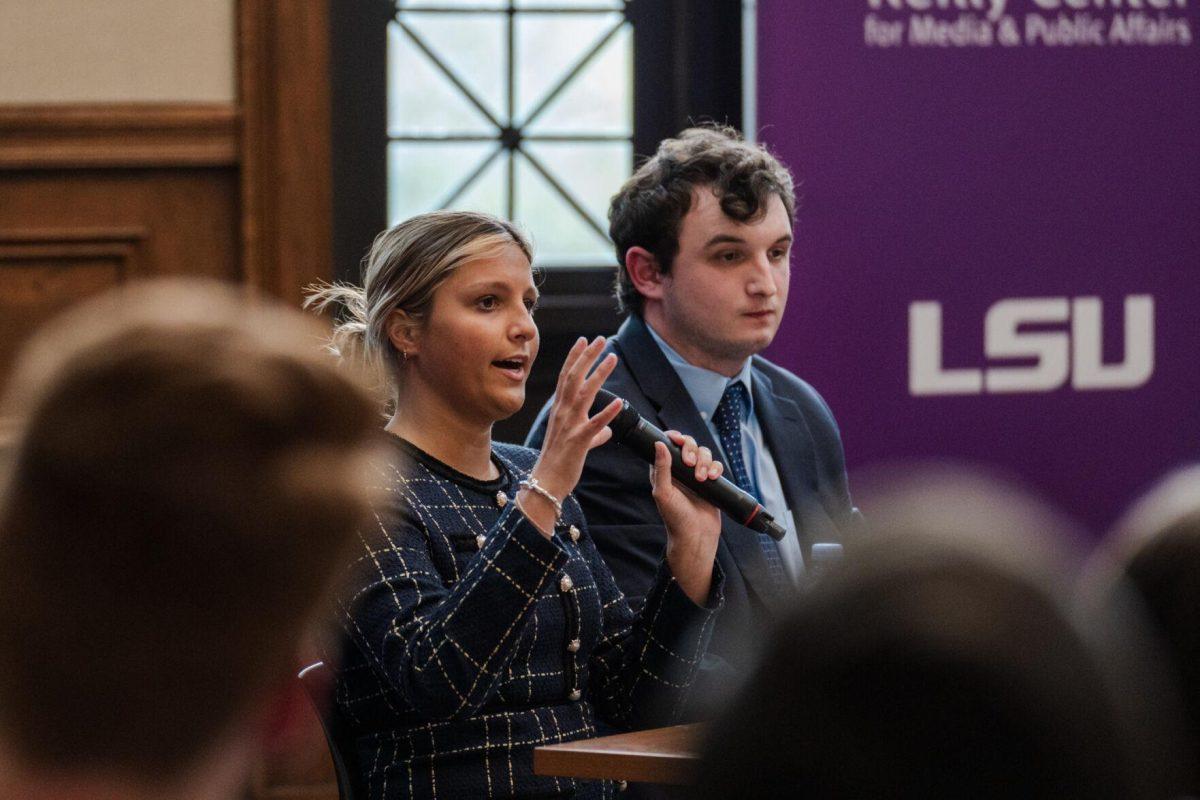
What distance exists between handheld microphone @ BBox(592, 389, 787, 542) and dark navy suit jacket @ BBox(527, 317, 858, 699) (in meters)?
0.23

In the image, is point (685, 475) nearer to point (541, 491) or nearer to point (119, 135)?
point (541, 491)

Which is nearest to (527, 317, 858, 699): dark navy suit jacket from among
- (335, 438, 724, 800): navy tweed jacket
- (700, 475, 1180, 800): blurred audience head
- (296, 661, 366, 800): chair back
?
(335, 438, 724, 800): navy tweed jacket

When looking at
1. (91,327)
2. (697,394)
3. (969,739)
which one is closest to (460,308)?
(697,394)

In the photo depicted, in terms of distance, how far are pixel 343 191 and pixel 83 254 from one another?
0.62 meters

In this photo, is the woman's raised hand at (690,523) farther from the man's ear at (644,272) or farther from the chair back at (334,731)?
the man's ear at (644,272)

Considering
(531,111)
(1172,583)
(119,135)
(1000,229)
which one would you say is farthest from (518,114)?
(1172,583)

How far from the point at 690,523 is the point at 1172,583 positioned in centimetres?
159

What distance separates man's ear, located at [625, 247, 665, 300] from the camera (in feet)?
9.25

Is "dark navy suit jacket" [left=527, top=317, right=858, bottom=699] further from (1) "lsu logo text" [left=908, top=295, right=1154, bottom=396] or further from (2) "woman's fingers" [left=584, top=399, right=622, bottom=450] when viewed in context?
(1) "lsu logo text" [left=908, top=295, right=1154, bottom=396]

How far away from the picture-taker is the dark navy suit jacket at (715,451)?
248 centimetres

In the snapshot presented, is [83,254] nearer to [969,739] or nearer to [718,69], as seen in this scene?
[718,69]

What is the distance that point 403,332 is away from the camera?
225 cm

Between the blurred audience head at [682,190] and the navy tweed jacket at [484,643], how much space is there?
683 mm

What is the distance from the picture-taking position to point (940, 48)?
357 cm
